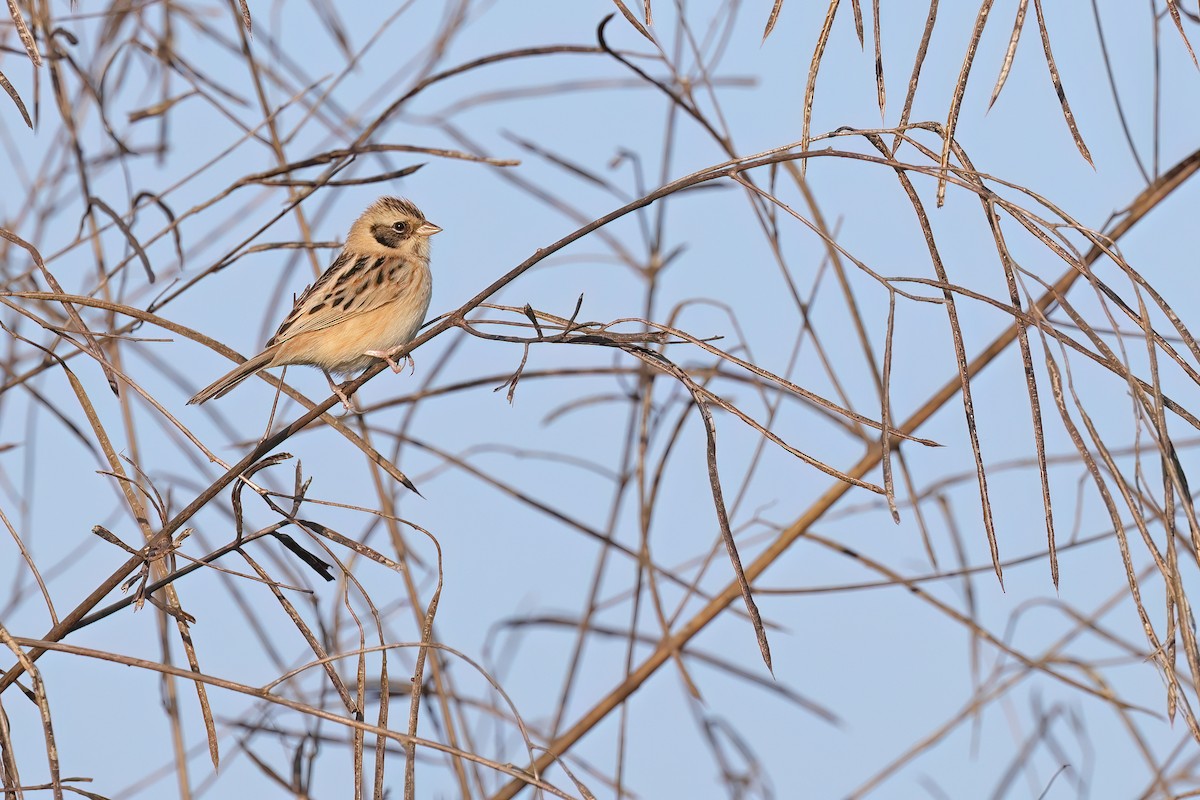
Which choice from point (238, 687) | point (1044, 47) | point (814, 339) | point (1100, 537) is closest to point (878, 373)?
point (814, 339)

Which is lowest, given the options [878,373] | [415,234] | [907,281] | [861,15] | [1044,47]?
[907,281]

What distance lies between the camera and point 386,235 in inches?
220

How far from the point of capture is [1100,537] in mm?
3164

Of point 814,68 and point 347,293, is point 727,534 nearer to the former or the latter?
point 814,68

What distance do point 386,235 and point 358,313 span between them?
898 millimetres

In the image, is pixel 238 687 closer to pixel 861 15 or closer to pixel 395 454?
pixel 861 15

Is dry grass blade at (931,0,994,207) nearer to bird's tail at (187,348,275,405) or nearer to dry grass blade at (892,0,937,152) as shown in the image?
dry grass blade at (892,0,937,152)

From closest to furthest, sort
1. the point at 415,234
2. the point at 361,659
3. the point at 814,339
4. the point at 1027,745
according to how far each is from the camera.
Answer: the point at 361,659 < the point at 814,339 < the point at 1027,745 < the point at 415,234

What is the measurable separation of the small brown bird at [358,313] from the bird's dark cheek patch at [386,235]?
7 cm

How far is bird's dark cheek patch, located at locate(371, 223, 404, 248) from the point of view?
5535mm

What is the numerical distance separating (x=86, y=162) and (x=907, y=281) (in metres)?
2.69

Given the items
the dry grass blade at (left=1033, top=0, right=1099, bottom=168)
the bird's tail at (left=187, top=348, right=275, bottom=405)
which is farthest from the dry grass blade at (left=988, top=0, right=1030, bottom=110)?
the bird's tail at (left=187, top=348, right=275, bottom=405)

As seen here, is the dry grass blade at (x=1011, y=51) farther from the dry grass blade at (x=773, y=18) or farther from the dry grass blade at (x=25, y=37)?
the dry grass blade at (x=25, y=37)

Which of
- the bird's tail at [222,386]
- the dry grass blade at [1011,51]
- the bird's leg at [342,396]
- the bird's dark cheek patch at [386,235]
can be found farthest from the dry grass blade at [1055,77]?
the bird's dark cheek patch at [386,235]
